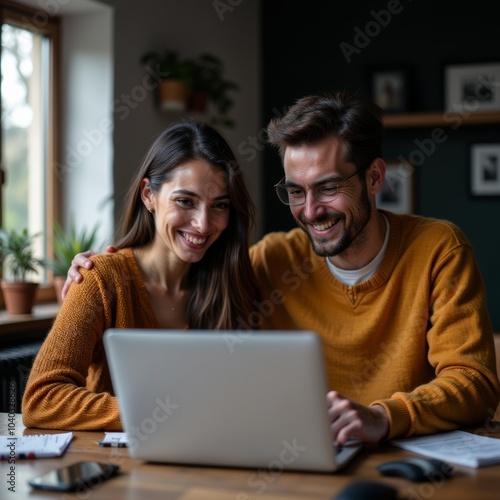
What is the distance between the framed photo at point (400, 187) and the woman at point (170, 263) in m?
3.02

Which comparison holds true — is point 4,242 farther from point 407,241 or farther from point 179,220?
point 407,241

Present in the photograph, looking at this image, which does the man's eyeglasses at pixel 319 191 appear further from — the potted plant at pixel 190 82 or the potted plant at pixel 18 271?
the potted plant at pixel 190 82

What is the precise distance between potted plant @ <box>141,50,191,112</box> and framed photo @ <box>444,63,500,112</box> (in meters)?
1.81

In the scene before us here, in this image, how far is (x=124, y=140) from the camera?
384 centimetres

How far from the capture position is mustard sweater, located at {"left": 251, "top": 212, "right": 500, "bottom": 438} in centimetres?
183

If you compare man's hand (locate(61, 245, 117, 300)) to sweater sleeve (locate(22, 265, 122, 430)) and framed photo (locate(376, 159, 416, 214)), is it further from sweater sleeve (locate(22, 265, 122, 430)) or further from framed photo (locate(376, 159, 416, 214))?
framed photo (locate(376, 159, 416, 214))

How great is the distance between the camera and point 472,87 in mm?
4891

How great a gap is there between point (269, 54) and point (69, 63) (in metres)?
1.89

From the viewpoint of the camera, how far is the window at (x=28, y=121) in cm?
347

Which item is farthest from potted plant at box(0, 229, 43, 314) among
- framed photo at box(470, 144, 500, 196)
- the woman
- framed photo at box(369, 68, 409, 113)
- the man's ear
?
framed photo at box(470, 144, 500, 196)

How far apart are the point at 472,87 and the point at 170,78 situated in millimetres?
1983

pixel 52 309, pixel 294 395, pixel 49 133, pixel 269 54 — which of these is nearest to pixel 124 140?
pixel 49 133

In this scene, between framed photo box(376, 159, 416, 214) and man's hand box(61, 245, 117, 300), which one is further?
framed photo box(376, 159, 416, 214)

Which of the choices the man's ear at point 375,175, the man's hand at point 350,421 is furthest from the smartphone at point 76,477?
the man's ear at point 375,175
